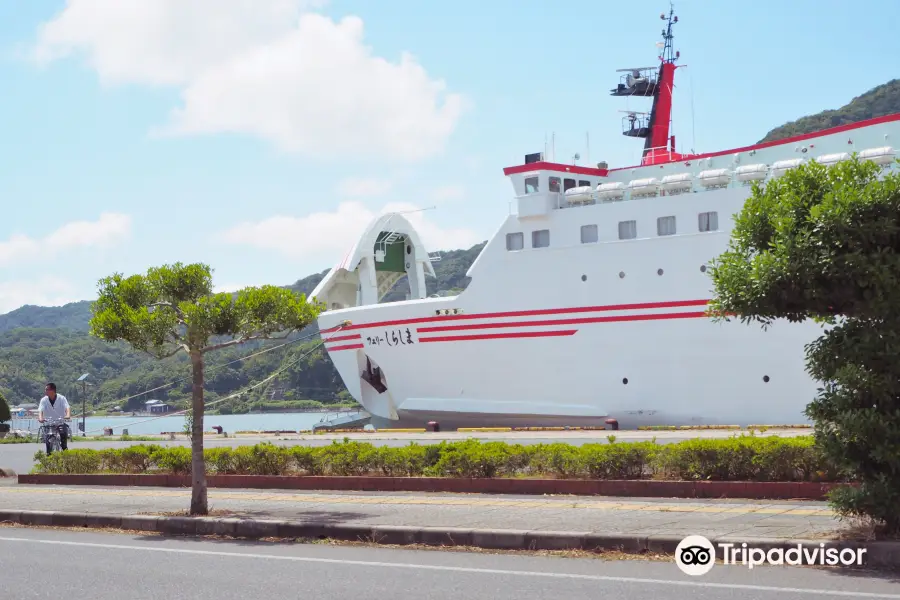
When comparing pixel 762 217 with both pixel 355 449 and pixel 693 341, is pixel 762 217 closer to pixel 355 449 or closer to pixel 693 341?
pixel 355 449

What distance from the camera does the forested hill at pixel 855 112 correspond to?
98062mm

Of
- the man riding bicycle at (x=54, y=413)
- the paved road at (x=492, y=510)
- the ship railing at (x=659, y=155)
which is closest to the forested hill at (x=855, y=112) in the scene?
the ship railing at (x=659, y=155)

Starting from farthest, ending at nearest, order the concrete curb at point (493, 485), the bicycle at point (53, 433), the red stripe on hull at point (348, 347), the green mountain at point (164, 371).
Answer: the green mountain at point (164, 371) < the red stripe on hull at point (348, 347) < the bicycle at point (53, 433) < the concrete curb at point (493, 485)

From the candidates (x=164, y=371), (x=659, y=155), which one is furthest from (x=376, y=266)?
(x=164, y=371)

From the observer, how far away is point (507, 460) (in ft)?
41.5

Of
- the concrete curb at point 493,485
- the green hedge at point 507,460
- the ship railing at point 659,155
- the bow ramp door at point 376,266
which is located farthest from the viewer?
the bow ramp door at point 376,266

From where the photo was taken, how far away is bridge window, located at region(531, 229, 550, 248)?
2602 cm

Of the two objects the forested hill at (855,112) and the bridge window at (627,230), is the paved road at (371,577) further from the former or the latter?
the forested hill at (855,112)

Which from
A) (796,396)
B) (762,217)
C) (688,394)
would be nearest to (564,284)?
(688,394)

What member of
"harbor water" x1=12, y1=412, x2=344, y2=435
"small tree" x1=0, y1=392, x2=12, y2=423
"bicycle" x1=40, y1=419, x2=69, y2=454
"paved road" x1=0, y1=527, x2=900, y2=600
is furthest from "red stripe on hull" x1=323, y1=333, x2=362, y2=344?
"harbor water" x1=12, y1=412, x2=344, y2=435

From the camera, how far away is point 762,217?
321 inches

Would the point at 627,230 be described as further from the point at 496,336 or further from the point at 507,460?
the point at 507,460

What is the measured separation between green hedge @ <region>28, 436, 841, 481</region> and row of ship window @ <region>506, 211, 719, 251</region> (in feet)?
39.4

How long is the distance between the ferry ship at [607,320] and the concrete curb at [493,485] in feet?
37.8
